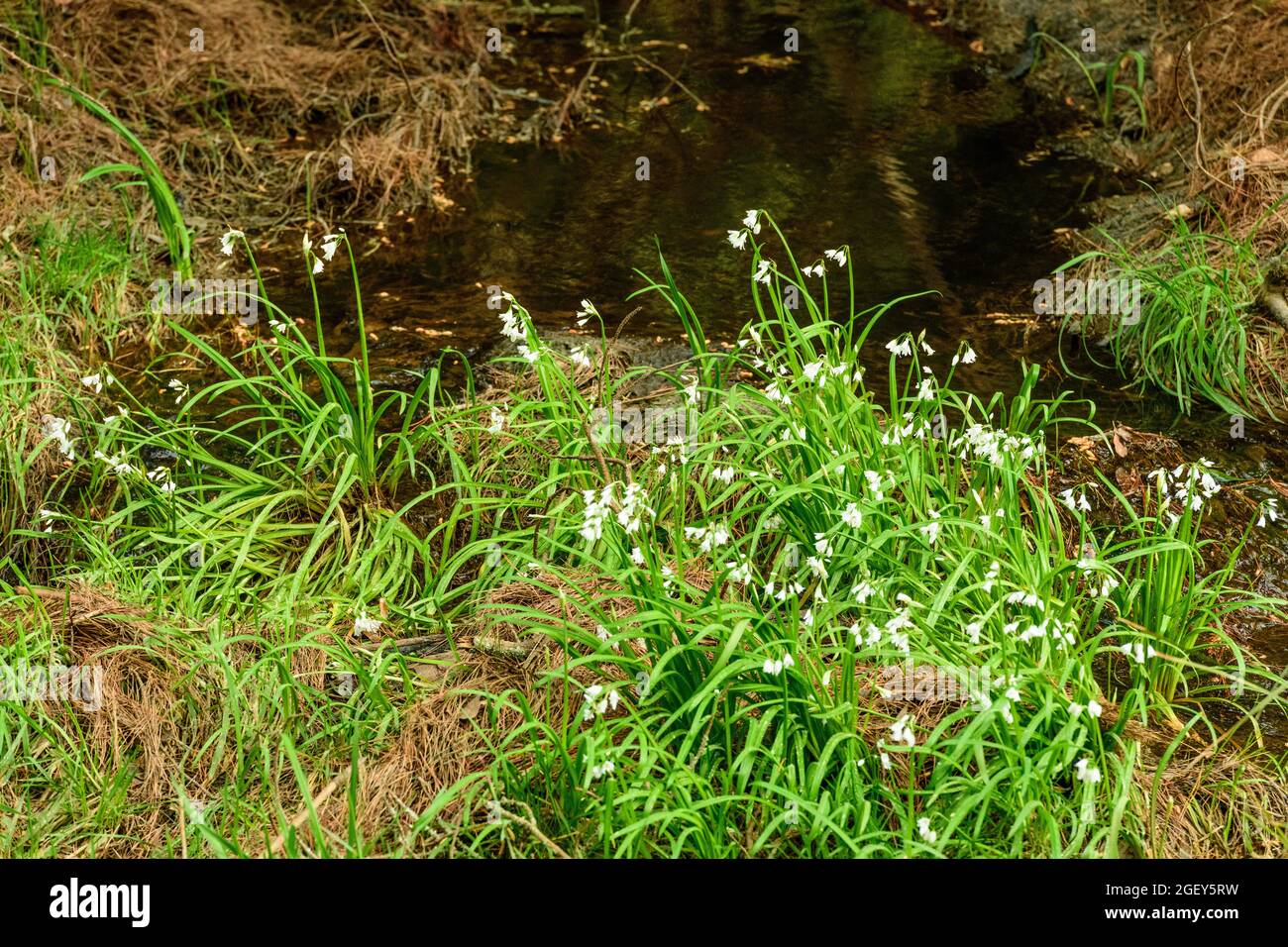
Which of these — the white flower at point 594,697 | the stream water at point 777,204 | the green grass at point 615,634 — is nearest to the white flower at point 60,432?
the green grass at point 615,634

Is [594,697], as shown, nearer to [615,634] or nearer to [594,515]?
[615,634]

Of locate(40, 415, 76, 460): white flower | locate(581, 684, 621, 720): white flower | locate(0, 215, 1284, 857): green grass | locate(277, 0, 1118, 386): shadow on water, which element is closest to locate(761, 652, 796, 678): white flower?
locate(0, 215, 1284, 857): green grass

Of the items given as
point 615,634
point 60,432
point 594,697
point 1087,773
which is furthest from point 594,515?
point 60,432

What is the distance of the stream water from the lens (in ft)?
17.7

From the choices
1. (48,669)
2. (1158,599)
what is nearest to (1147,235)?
(1158,599)

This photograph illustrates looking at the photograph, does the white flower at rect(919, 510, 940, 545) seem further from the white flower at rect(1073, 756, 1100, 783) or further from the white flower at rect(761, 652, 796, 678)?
the white flower at rect(1073, 756, 1100, 783)

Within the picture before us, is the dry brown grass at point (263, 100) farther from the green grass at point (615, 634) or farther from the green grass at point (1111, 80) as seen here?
the green grass at point (1111, 80)

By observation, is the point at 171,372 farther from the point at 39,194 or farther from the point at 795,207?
the point at 795,207

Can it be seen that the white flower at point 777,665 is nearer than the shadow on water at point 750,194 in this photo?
Yes

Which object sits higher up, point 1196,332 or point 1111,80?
point 1111,80

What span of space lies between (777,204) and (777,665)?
369 cm

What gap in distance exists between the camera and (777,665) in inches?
117

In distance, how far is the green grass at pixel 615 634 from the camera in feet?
10.2

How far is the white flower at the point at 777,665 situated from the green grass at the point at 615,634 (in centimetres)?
10
